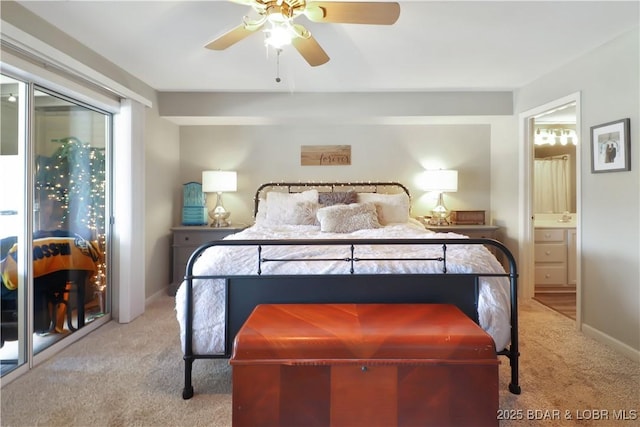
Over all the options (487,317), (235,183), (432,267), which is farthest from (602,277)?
(235,183)

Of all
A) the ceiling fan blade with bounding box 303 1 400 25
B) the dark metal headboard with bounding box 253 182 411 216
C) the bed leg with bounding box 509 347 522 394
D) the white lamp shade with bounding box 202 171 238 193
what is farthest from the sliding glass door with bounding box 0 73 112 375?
the bed leg with bounding box 509 347 522 394

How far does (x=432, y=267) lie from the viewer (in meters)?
1.99

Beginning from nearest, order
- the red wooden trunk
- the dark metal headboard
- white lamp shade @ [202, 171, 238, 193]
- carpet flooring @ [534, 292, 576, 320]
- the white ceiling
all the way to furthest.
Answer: the red wooden trunk
the white ceiling
carpet flooring @ [534, 292, 576, 320]
white lamp shade @ [202, 171, 238, 193]
the dark metal headboard

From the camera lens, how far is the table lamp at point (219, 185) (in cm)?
393

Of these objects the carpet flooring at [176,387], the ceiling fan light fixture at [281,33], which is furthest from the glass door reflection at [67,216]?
the ceiling fan light fixture at [281,33]

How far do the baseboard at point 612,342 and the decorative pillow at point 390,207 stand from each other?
1897mm

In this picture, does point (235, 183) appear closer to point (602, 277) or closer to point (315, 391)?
point (315, 391)

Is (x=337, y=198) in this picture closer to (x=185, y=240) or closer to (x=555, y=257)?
(x=185, y=240)

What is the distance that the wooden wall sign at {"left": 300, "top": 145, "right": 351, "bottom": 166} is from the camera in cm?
429

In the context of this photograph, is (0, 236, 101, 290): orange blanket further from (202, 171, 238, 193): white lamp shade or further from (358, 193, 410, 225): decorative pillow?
(358, 193, 410, 225): decorative pillow

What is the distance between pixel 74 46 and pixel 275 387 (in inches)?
113

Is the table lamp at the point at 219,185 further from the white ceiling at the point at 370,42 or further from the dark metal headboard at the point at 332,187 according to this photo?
the white ceiling at the point at 370,42

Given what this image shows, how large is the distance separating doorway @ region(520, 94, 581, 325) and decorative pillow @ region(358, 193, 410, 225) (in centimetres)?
133

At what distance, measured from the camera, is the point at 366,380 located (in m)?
1.53
